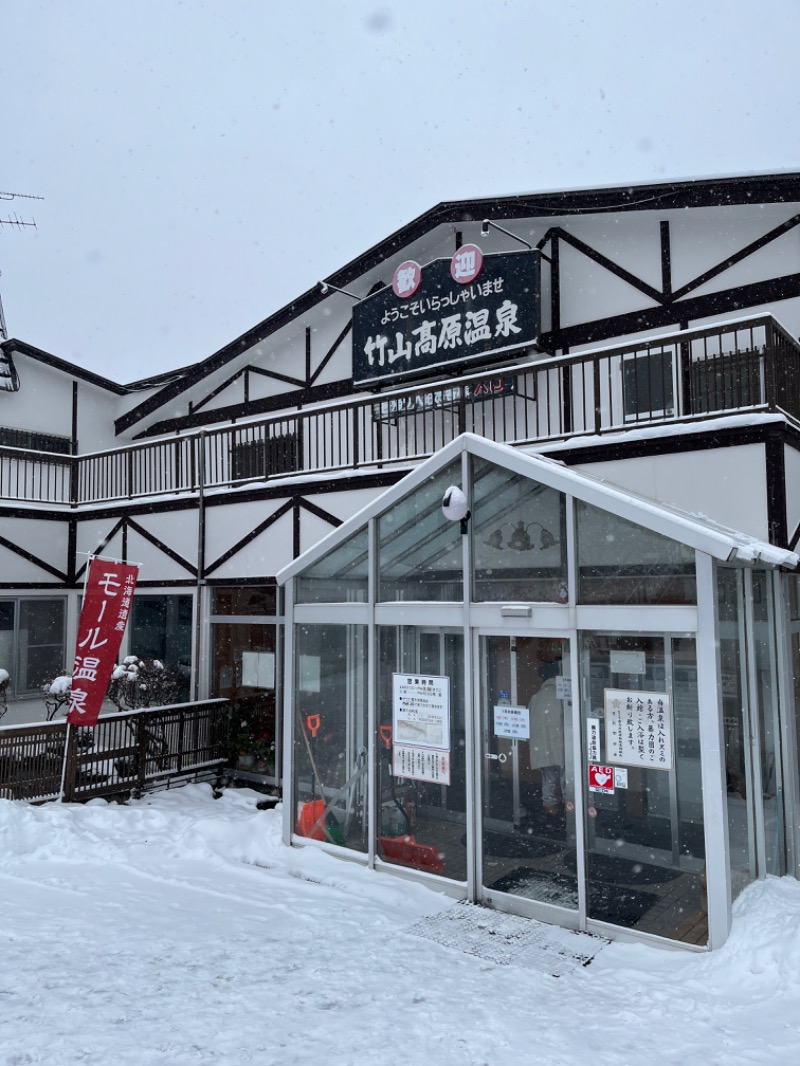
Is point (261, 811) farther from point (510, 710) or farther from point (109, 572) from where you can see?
point (510, 710)

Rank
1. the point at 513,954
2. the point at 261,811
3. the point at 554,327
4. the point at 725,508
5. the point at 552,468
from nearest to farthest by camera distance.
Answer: the point at 513,954 < the point at 552,468 < the point at 725,508 < the point at 261,811 < the point at 554,327

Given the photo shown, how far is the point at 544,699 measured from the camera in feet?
21.0

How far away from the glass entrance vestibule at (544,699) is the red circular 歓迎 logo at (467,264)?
16.7 feet

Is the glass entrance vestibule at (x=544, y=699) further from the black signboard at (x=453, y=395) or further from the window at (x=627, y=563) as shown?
the black signboard at (x=453, y=395)

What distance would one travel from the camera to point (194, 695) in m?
11.9

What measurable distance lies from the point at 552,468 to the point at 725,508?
2100 mm

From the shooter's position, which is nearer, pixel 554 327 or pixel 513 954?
pixel 513 954

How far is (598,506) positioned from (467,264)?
6240mm

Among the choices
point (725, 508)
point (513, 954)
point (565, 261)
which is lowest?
point (513, 954)

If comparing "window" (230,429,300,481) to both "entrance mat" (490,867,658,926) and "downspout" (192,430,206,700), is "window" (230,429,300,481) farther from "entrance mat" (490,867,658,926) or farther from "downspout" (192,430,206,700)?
"entrance mat" (490,867,658,926)

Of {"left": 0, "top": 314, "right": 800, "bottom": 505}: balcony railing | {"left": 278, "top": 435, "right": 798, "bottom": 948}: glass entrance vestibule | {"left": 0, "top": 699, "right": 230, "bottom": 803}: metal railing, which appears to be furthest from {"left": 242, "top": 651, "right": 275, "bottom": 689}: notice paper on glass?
{"left": 278, "top": 435, "right": 798, "bottom": 948}: glass entrance vestibule

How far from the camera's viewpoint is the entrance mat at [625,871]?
612 centimetres

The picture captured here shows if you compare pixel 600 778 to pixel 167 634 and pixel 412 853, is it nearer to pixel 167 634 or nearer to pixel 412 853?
pixel 412 853

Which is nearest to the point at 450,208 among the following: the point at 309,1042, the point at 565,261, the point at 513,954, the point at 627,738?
the point at 565,261
